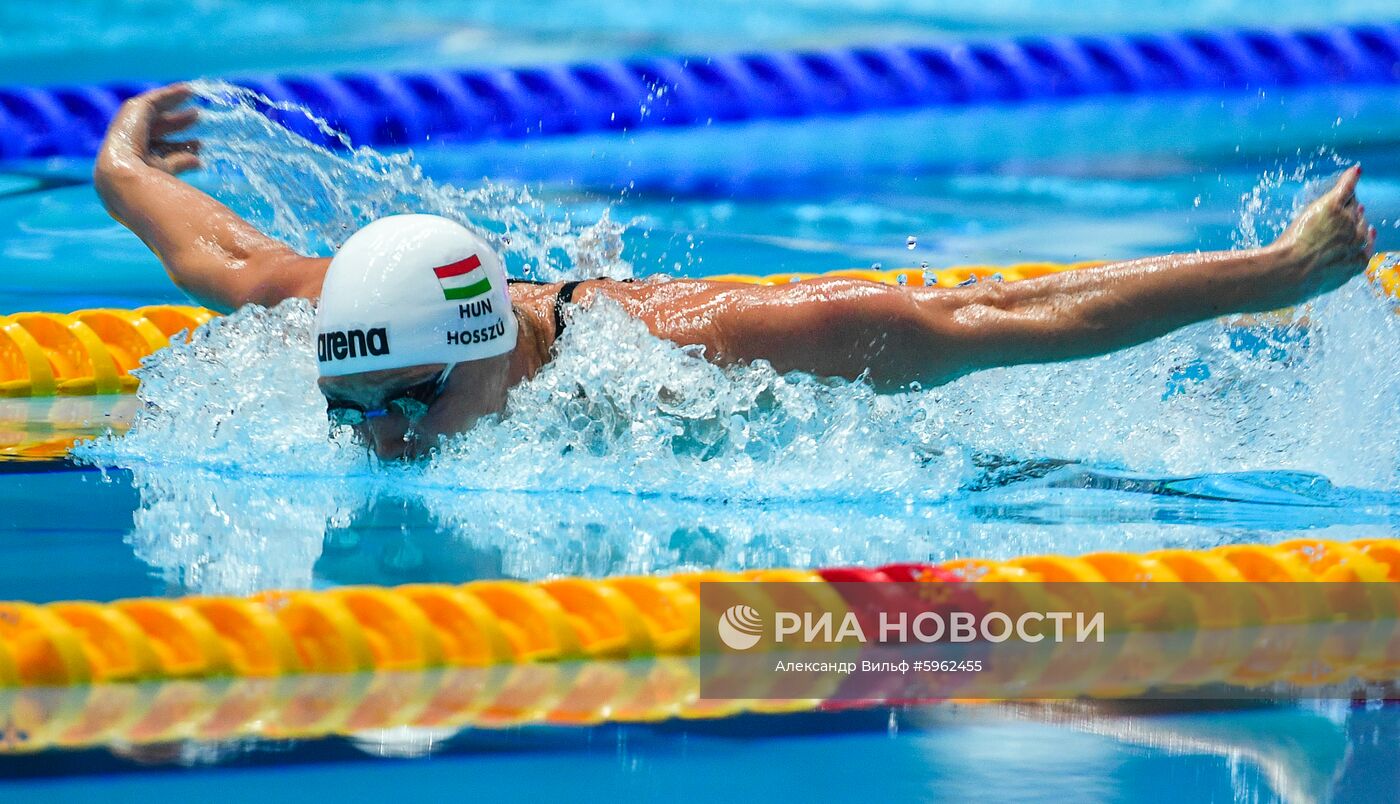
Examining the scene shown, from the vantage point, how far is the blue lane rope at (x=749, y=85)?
6461mm

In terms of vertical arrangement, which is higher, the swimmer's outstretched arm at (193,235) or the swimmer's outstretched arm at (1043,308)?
the swimmer's outstretched arm at (193,235)

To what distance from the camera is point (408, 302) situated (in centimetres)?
280

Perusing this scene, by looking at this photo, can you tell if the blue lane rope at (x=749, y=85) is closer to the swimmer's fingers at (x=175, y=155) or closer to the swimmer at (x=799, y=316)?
the swimmer's fingers at (x=175, y=155)

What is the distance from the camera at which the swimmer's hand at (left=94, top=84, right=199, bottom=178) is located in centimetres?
352

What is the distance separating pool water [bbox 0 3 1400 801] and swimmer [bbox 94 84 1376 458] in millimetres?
81

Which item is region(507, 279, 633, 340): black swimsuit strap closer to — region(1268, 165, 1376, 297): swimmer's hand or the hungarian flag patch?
the hungarian flag patch

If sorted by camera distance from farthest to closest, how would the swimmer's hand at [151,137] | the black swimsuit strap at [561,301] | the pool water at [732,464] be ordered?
the swimmer's hand at [151,137] → the black swimsuit strap at [561,301] → the pool water at [732,464]

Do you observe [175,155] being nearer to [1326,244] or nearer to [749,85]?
[1326,244]

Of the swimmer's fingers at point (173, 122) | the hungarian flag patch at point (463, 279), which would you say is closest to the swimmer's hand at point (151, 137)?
the swimmer's fingers at point (173, 122)

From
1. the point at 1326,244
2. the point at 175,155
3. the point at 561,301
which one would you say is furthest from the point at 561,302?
the point at 1326,244

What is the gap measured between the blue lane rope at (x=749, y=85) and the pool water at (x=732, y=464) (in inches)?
21.5

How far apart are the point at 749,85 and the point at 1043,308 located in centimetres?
434

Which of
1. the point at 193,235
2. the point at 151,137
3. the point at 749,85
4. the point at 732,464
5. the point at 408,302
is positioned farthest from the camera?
the point at 749,85

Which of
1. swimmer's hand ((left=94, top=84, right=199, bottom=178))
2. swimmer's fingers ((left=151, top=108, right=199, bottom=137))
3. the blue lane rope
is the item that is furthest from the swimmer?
the blue lane rope
